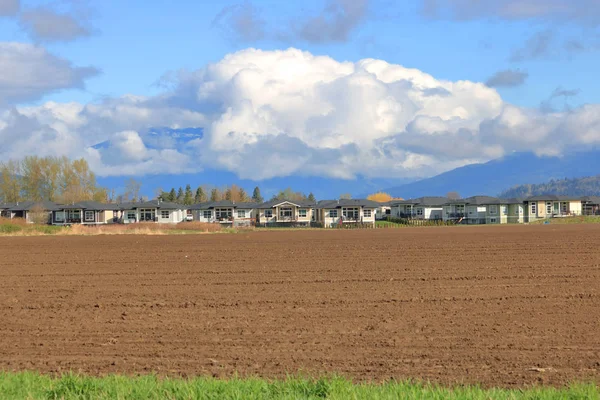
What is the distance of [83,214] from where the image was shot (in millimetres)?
114250

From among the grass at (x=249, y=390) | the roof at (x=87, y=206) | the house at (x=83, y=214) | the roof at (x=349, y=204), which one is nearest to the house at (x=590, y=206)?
the roof at (x=349, y=204)

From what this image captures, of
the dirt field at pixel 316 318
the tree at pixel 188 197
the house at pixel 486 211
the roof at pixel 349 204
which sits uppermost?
the tree at pixel 188 197

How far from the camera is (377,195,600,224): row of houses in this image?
117875 millimetres

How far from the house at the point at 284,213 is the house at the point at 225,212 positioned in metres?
2.01

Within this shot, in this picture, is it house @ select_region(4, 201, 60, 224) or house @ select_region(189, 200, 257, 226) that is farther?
house @ select_region(189, 200, 257, 226)

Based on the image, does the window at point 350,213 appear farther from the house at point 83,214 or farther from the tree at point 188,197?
the tree at point 188,197

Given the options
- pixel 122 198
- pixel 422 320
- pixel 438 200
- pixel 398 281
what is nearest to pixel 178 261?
pixel 398 281

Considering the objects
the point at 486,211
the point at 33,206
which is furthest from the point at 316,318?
the point at 486,211

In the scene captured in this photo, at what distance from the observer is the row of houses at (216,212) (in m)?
114

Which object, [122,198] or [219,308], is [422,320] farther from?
[122,198]

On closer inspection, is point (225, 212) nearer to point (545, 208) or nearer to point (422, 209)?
point (422, 209)

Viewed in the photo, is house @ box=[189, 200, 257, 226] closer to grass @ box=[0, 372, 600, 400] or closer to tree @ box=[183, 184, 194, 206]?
tree @ box=[183, 184, 194, 206]

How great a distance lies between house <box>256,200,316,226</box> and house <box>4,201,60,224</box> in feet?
112

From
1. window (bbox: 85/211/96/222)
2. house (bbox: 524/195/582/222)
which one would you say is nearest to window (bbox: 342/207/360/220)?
house (bbox: 524/195/582/222)
